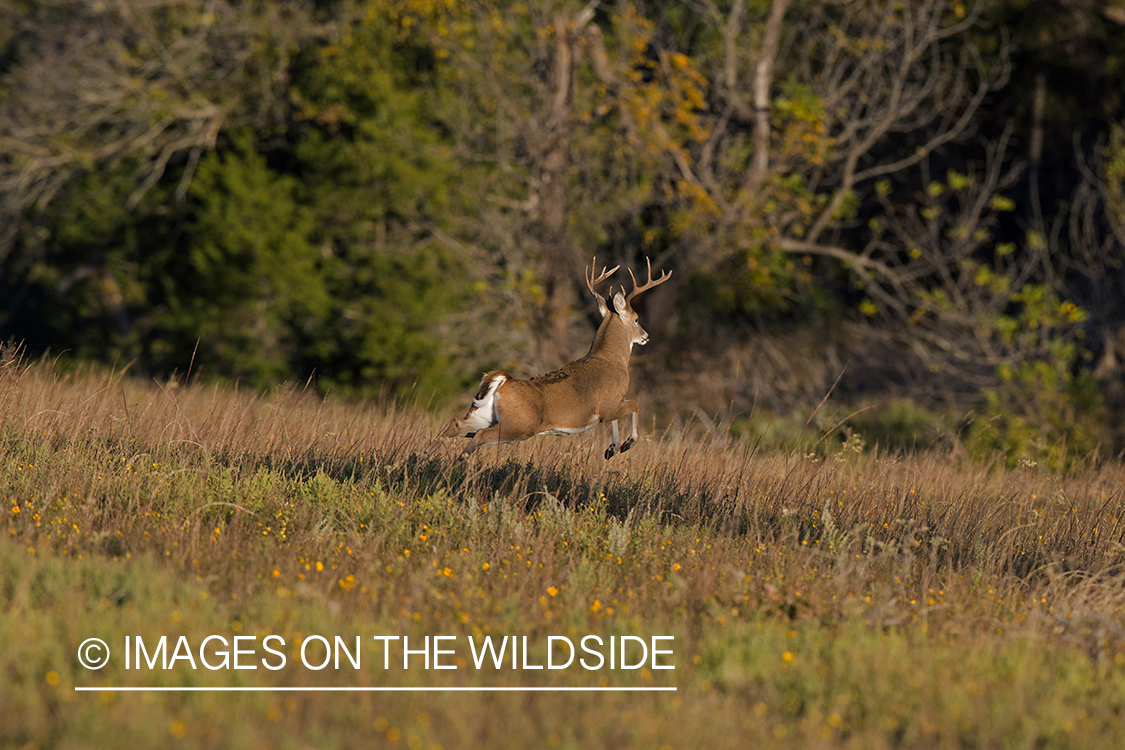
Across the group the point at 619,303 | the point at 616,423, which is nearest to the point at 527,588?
the point at 616,423

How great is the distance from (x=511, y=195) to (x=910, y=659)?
1564cm

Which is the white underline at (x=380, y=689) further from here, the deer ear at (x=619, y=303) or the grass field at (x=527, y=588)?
the deer ear at (x=619, y=303)

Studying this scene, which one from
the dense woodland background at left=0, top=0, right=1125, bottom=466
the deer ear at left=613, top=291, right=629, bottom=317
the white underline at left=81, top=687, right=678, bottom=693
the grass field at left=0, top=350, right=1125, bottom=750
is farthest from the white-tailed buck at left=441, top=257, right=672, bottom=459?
the dense woodland background at left=0, top=0, right=1125, bottom=466

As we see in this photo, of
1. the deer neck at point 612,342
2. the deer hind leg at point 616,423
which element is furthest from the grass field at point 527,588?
the deer neck at point 612,342

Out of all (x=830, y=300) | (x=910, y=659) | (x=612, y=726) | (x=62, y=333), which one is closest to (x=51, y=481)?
(x=612, y=726)

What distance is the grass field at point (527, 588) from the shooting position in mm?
3846

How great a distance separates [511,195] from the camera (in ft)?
63.9

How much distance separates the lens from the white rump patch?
5.79 metres

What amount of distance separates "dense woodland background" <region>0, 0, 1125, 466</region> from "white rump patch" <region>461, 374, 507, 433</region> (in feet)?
32.7

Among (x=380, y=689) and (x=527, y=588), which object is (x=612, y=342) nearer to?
(x=527, y=588)

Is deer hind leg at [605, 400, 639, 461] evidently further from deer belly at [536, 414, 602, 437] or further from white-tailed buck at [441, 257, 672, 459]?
deer belly at [536, 414, 602, 437]

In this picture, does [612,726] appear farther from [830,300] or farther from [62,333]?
[62,333]

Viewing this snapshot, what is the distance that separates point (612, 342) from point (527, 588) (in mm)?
1914

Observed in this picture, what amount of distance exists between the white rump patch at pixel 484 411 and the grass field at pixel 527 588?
1.34 ft
